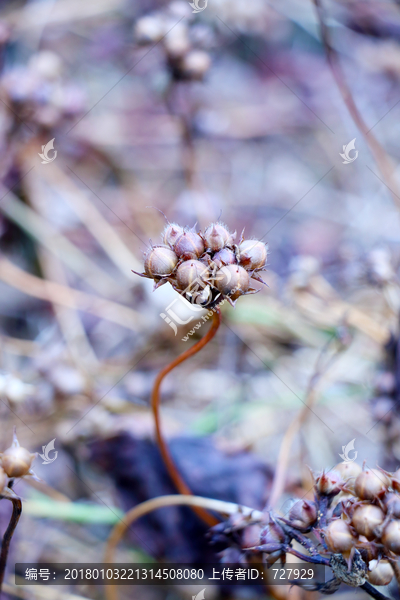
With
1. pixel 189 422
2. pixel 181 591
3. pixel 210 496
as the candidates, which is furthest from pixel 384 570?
pixel 189 422

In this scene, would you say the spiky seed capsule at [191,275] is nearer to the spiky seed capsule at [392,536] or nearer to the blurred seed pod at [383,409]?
the spiky seed capsule at [392,536]

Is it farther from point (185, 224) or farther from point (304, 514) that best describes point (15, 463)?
point (185, 224)

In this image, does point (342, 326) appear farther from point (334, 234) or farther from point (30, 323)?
point (30, 323)

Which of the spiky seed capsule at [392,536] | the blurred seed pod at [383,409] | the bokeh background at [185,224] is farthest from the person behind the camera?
the bokeh background at [185,224]

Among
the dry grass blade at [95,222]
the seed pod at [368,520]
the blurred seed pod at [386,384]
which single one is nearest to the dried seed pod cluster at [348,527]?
the seed pod at [368,520]

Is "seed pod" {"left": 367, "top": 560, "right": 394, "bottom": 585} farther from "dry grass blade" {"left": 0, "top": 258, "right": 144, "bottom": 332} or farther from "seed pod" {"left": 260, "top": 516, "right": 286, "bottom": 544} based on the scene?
"dry grass blade" {"left": 0, "top": 258, "right": 144, "bottom": 332}

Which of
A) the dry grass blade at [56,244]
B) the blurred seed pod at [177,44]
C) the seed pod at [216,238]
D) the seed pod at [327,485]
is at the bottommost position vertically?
the seed pod at [327,485]
